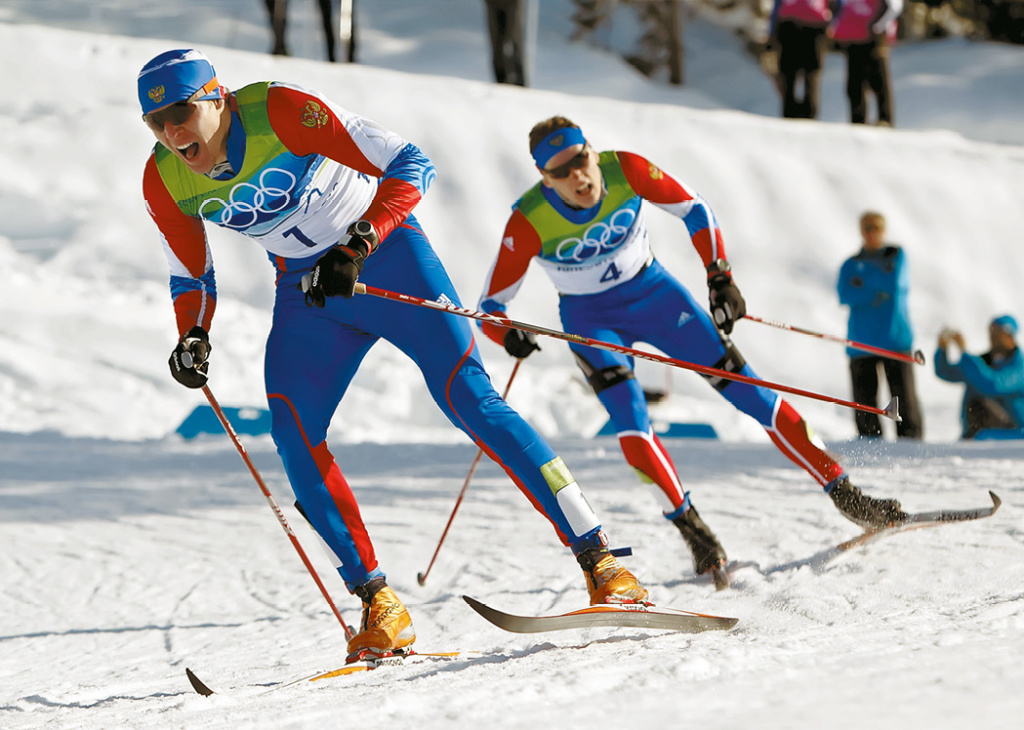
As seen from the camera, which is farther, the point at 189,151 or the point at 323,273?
the point at 189,151

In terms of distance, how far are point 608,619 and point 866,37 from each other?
26.3ft

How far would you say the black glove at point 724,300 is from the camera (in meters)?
3.55

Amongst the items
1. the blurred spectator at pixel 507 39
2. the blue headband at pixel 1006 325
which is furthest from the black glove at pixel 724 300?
the blurred spectator at pixel 507 39

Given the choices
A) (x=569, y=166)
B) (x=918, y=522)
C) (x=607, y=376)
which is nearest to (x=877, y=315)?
(x=918, y=522)

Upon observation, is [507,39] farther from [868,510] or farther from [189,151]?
[189,151]

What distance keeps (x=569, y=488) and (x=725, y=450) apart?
363 centimetres

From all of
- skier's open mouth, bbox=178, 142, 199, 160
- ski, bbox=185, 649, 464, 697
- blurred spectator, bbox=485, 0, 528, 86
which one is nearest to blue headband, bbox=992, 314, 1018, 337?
ski, bbox=185, 649, 464, 697

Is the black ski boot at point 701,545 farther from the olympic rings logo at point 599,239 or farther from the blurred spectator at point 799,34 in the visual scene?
the blurred spectator at point 799,34

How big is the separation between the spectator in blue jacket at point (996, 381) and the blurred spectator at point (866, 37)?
3.81 metres

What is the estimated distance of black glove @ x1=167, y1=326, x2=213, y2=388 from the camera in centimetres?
288

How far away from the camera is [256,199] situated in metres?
2.81

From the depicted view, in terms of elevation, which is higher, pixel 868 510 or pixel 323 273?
pixel 323 273

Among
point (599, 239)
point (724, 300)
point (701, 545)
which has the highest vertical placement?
point (599, 239)

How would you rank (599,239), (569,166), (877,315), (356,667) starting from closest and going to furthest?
(356,667)
(569,166)
(599,239)
(877,315)
